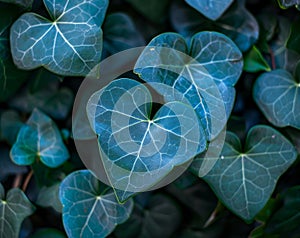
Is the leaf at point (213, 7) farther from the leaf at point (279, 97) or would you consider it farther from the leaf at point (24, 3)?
the leaf at point (24, 3)

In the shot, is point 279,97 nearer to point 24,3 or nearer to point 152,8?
point 152,8

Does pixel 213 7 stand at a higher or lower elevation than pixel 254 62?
higher

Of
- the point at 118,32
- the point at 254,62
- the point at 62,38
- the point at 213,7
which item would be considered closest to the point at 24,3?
the point at 62,38

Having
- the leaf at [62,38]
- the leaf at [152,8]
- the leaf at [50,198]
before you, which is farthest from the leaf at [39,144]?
the leaf at [152,8]

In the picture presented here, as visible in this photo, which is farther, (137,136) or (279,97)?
(279,97)

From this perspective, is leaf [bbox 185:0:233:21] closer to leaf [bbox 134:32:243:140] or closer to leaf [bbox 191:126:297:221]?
leaf [bbox 134:32:243:140]

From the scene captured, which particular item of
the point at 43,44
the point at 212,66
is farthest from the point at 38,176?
the point at 212,66

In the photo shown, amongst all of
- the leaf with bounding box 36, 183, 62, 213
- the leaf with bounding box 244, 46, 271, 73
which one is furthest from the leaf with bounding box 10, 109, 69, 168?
the leaf with bounding box 244, 46, 271, 73
